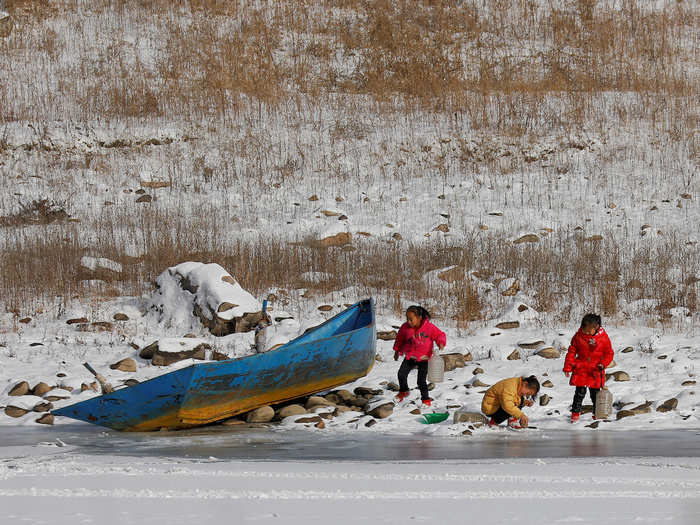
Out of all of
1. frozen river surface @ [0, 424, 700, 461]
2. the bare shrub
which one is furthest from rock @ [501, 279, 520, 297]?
the bare shrub

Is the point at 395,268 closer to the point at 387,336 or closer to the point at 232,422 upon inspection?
the point at 387,336

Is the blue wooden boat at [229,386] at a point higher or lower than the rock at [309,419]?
higher

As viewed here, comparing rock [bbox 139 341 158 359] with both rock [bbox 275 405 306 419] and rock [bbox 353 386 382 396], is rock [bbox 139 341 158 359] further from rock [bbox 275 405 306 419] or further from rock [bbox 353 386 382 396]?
rock [bbox 353 386 382 396]

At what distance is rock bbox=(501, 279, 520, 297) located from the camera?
47.7 feet

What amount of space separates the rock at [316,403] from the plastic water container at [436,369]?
1.17 m

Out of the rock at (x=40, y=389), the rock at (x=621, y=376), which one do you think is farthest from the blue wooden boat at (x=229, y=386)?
the rock at (x=621, y=376)

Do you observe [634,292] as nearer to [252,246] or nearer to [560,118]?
[252,246]

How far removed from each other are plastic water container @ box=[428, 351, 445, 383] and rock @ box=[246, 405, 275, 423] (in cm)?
184

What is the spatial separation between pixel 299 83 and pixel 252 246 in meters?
8.56

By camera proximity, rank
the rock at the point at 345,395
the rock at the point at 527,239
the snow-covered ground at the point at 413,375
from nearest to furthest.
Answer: the snow-covered ground at the point at 413,375 < the rock at the point at 345,395 < the rock at the point at 527,239

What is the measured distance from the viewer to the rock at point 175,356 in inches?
464

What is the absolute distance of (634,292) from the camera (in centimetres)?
1462

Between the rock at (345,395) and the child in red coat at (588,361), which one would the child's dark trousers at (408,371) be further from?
the child in red coat at (588,361)

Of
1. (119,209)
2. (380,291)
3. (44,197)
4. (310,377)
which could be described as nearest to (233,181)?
(119,209)
